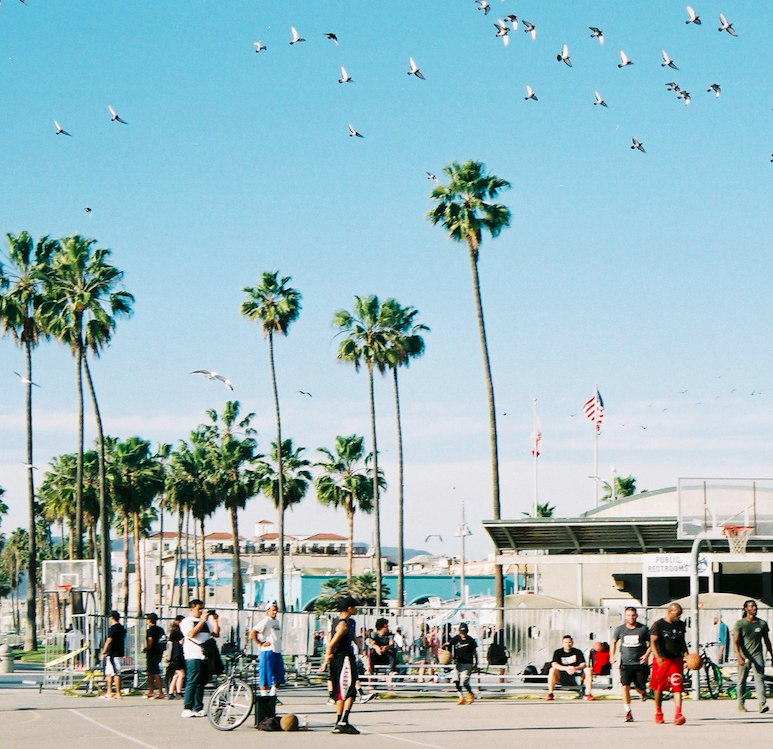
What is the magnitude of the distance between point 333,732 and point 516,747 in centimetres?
289

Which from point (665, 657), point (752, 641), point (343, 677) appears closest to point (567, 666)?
point (752, 641)

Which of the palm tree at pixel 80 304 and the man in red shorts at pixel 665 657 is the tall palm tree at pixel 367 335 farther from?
the man in red shorts at pixel 665 657

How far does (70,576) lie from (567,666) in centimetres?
1323

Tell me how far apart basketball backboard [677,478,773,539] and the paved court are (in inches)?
409

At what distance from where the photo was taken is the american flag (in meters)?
58.4

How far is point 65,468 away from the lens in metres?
79.4

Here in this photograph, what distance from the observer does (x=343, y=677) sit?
1589cm

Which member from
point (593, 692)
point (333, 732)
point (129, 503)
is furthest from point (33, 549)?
point (333, 732)

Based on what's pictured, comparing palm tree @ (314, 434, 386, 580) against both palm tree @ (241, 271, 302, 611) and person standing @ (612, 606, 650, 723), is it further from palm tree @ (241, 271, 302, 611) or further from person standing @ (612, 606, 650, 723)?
person standing @ (612, 606, 650, 723)

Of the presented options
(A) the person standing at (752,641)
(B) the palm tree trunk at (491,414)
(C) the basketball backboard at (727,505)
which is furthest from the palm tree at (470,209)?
(A) the person standing at (752,641)

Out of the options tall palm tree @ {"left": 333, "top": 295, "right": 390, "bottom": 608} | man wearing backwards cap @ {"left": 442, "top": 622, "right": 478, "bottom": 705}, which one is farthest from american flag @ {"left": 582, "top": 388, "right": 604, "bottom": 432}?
man wearing backwards cap @ {"left": 442, "top": 622, "right": 478, "bottom": 705}

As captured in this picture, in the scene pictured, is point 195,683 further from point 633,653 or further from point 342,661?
point 633,653

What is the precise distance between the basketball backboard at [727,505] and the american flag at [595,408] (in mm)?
24344

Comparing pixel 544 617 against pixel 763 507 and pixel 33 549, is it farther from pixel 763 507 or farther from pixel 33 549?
pixel 33 549
